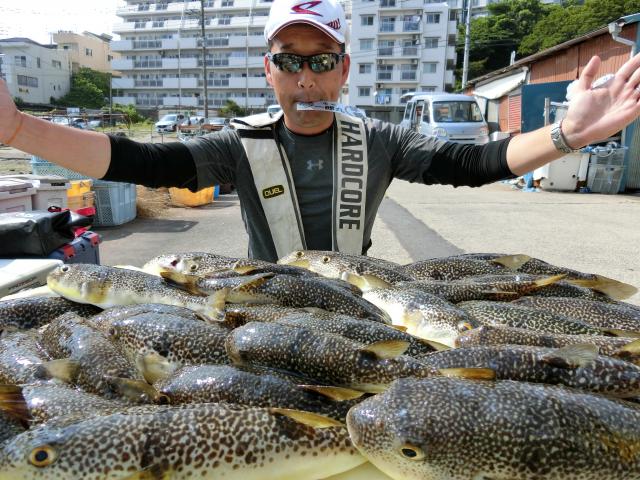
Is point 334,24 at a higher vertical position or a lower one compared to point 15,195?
higher

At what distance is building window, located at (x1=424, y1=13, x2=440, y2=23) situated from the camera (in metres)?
61.8

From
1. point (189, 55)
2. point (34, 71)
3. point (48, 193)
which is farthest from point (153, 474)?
point (34, 71)

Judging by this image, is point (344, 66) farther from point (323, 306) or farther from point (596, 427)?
point (596, 427)

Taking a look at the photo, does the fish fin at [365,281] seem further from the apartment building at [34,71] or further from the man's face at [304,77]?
the apartment building at [34,71]

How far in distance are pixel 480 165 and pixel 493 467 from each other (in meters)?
2.14

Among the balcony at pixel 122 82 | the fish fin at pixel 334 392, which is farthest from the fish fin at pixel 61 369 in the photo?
the balcony at pixel 122 82

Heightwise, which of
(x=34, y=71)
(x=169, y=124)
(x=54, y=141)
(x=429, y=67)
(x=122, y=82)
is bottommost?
(x=54, y=141)

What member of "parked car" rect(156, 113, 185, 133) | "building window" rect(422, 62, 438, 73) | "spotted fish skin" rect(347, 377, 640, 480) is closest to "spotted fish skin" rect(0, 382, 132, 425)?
"spotted fish skin" rect(347, 377, 640, 480)

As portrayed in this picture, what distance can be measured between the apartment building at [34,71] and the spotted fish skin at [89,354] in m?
82.9

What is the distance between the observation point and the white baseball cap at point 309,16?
2824 mm

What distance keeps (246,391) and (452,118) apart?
20.9 metres

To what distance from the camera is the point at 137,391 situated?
159 cm

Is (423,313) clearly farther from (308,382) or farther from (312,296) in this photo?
(308,382)

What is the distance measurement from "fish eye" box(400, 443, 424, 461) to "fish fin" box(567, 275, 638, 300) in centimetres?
169
